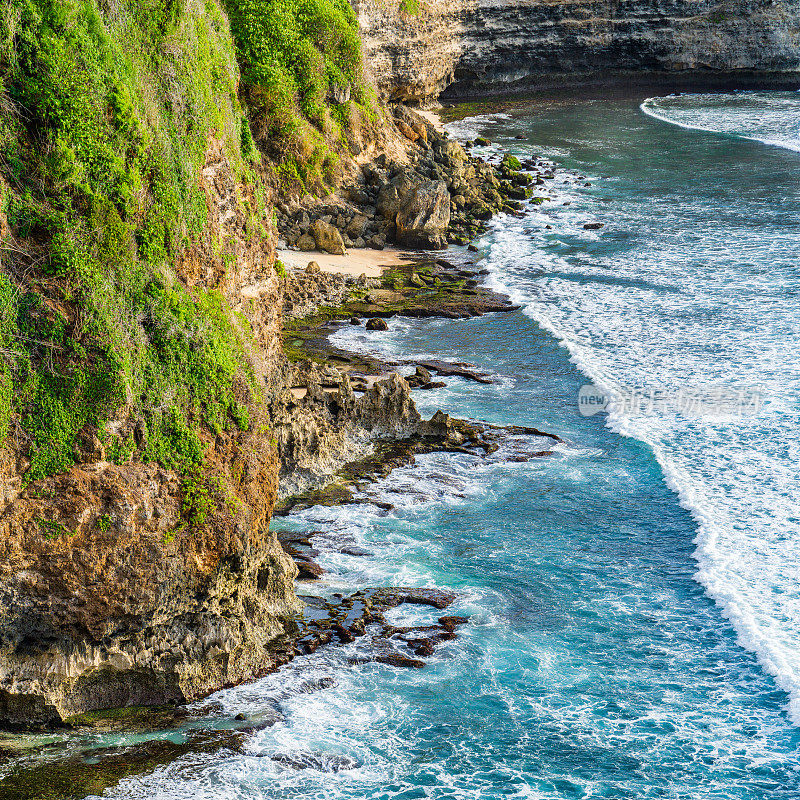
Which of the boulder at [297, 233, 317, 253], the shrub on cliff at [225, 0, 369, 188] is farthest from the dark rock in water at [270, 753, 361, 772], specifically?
the shrub on cliff at [225, 0, 369, 188]

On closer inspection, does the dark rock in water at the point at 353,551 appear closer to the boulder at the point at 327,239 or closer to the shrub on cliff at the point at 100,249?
the shrub on cliff at the point at 100,249

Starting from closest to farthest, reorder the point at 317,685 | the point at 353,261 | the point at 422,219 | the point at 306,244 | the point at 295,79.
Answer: the point at 317,685
the point at 306,244
the point at 353,261
the point at 295,79
the point at 422,219

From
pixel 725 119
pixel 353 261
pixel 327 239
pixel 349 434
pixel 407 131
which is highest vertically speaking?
pixel 407 131

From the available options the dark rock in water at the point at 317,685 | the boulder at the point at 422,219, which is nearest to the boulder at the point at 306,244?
Result: the boulder at the point at 422,219

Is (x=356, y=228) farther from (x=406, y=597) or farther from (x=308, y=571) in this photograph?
(x=406, y=597)

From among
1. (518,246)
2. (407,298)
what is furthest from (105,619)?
(518,246)

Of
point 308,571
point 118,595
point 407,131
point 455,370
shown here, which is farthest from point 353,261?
point 118,595

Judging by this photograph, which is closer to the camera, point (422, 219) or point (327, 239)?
point (327, 239)
